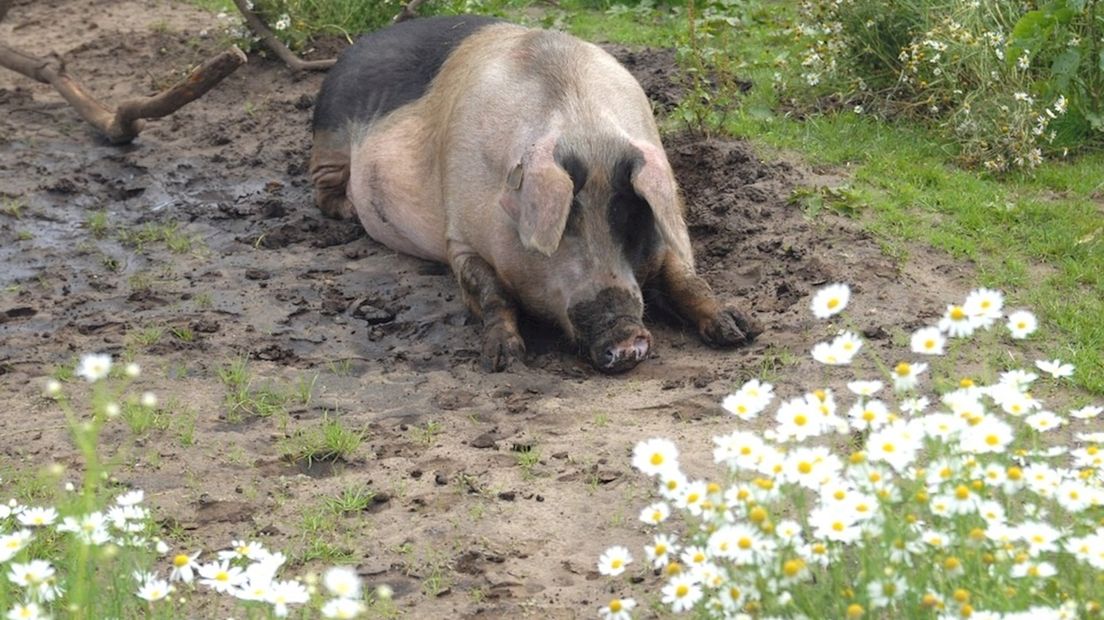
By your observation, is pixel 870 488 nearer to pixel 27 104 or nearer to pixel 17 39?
pixel 27 104

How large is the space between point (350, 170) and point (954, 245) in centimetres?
311

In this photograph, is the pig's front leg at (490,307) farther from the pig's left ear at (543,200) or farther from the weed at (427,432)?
the weed at (427,432)

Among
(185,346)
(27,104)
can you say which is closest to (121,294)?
(185,346)

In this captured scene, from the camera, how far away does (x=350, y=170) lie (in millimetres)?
7840

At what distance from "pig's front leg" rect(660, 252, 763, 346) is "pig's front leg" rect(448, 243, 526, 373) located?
0.66 metres

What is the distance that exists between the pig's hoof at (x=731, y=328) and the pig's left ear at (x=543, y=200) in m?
0.74

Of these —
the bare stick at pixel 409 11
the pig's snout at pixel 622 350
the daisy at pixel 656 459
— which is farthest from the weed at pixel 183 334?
the bare stick at pixel 409 11

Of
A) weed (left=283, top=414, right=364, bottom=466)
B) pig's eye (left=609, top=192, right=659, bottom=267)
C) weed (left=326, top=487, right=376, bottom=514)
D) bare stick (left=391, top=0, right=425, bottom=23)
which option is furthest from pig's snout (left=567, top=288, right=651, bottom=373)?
bare stick (left=391, top=0, right=425, bottom=23)

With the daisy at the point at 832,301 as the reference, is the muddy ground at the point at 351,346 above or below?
below

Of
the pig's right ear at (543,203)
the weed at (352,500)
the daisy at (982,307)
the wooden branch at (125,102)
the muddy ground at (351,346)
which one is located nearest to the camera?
the daisy at (982,307)

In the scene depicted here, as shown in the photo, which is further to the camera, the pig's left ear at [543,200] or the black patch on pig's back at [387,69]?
the black patch on pig's back at [387,69]

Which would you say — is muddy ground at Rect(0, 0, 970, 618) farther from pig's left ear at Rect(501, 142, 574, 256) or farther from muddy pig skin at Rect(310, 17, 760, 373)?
pig's left ear at Rect(501, 142, 574, 256)

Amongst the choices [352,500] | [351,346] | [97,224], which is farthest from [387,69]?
[352,500]

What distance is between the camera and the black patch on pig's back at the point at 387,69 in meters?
7.64
